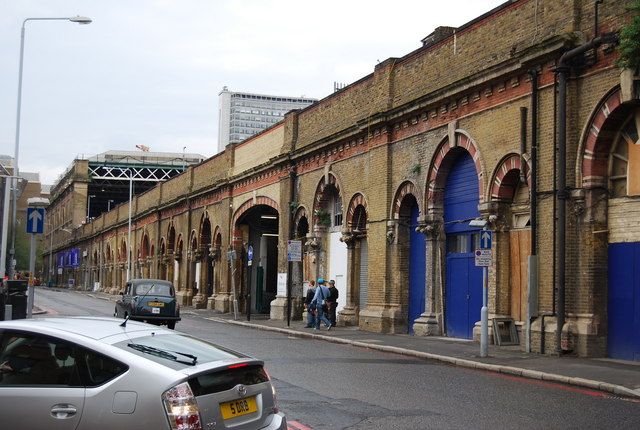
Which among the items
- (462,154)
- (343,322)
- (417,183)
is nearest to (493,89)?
(462,154)

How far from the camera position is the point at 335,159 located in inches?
1157

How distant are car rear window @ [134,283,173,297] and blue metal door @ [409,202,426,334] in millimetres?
7786

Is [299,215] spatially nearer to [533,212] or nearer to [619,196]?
[533,212]

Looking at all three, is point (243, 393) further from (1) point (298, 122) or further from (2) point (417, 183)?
(1) point (298, 122)

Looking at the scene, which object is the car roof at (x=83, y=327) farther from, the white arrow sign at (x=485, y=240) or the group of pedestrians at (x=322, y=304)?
the group of pedestrians at (x=322, y=304)

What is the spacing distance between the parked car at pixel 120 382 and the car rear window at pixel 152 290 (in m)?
19.5

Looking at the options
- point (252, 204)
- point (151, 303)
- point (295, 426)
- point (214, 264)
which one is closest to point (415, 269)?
point (151, 303)

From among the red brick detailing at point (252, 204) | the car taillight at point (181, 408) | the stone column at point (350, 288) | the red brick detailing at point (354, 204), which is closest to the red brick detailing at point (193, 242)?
the red brick detailing at point (252, 204)

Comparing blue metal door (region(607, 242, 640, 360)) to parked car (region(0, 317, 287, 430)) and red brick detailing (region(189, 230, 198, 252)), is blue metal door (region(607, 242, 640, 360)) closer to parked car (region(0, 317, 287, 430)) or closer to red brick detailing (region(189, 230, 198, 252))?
parked car (region(0, 317, 287, 430))

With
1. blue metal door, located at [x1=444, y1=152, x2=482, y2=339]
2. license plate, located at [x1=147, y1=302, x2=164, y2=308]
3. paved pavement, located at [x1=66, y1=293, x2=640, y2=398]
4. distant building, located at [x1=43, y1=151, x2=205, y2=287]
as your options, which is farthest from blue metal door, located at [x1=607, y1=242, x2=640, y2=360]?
distant building, located at [x1=43, y1=151, x2=205, y2=287]

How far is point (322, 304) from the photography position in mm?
26438

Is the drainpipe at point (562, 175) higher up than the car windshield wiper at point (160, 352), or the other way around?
the drainpipe at point (562, 175)

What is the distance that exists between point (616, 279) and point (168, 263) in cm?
4229

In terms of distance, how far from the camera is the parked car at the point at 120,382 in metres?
5.27
